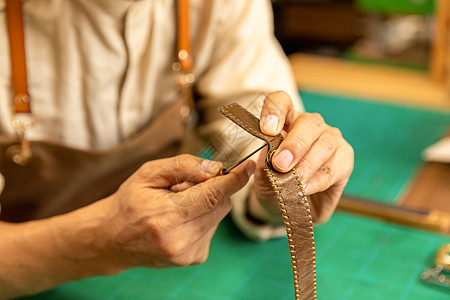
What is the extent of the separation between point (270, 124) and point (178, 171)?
0.36ft

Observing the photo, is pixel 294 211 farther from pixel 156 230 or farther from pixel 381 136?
pixel 381 136

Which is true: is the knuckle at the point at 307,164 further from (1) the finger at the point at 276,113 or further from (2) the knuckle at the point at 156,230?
(2) the knuckle at the point at 156,230

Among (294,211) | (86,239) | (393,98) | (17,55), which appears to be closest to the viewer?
(294,211)

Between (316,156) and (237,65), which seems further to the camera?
(237,65)

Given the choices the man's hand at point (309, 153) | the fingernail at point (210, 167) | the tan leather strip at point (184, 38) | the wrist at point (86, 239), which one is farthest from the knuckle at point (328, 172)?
the tan leather strip at point (184, 38)

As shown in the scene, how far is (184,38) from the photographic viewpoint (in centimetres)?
84

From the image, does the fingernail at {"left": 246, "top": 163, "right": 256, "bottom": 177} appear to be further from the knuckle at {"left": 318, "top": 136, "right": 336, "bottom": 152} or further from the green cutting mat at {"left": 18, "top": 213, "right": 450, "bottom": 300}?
the green cutting mat at {"left": 18, "top": 213, "right": 450, "bottom": 300}

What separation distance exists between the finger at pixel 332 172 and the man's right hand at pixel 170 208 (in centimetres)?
6

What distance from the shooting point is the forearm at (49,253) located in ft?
2.03

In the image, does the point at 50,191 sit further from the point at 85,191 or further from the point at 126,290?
the point at 126,290

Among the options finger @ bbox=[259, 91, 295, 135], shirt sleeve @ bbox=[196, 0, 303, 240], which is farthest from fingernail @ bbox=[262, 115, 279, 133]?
shirt sleeve @ bbox=[196, 0, 303, 240]

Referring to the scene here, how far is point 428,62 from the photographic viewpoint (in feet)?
4.93

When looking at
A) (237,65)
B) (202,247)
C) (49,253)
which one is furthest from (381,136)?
(49,253)

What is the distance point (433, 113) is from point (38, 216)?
859mm
